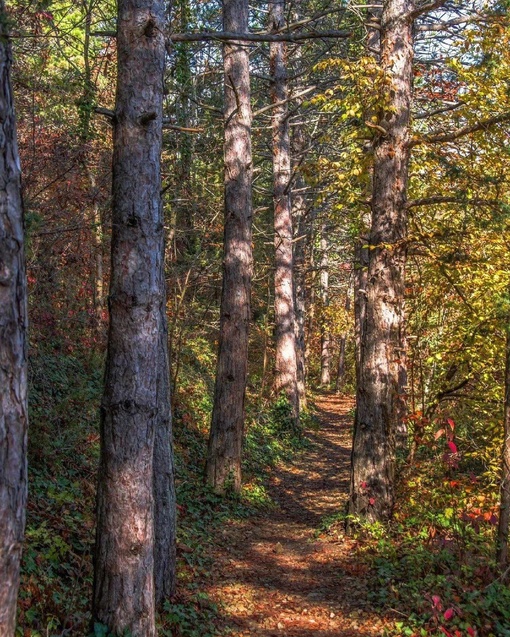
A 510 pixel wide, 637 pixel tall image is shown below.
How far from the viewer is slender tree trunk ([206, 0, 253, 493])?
31.6 ft

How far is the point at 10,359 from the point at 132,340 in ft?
7.32

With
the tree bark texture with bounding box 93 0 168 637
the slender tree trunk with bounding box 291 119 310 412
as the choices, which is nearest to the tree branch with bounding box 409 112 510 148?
the tree bark texture with bounding box 93 0 168 637

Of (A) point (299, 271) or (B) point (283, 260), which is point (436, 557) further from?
(A) point (299, 271)

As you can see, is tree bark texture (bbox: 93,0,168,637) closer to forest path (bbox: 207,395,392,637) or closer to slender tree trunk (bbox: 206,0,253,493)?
forest path (bbox: 207,395,392,637)

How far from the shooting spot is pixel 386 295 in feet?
26.1

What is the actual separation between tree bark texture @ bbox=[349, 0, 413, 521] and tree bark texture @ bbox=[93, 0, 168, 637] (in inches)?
162

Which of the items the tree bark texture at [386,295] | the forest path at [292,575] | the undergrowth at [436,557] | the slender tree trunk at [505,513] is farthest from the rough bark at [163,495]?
the slender tree trunk at [505,513]

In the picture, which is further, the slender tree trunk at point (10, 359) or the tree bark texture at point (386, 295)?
the tree bark texture at point (386, 295)

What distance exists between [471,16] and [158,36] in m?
4.74

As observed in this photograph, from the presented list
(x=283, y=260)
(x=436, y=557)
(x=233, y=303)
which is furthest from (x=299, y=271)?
(x=436, y=557)

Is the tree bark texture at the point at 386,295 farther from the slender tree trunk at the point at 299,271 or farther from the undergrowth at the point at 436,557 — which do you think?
the slender tree trunk at the point at 299,271

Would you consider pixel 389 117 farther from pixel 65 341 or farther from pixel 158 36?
pixel 65 341

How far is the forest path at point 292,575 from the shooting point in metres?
5.87

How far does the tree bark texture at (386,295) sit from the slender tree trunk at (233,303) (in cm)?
234
